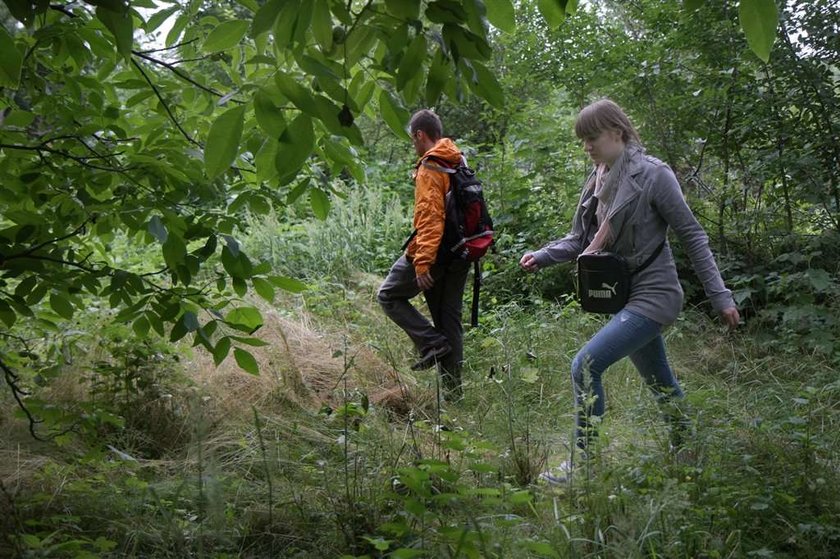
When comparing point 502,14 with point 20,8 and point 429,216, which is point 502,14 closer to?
point 20,8

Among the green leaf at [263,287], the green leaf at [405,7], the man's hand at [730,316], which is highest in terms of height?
the green leaf at [405,7]

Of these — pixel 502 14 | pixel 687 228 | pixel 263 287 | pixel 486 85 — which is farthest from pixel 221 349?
pixel 687 228

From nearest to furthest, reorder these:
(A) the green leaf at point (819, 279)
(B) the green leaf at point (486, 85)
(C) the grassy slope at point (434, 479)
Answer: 1. (B) the green leaf at point (486, 85)
2. (C) the grassy slope at point (434, 479)
3. (A) the green leaf at point (819, 279)

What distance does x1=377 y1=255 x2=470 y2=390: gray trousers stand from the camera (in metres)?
5.64

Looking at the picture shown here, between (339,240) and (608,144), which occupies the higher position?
(339,240)

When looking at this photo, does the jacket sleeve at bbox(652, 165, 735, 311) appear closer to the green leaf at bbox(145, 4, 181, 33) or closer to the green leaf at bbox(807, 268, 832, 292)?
the green leaf at bbox(145, 4, 181, 33)

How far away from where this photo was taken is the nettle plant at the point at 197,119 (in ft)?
5.86

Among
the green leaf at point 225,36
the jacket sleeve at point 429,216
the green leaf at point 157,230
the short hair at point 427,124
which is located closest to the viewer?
the green leaf at point 225,36

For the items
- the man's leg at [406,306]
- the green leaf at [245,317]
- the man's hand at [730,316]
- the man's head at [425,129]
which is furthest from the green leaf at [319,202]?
the man's leg at [406,306]

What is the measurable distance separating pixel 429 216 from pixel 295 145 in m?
3.53

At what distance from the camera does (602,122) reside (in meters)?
3.90

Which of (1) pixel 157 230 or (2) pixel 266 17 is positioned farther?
(1) pixel 157 230

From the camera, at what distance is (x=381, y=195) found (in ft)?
34.2

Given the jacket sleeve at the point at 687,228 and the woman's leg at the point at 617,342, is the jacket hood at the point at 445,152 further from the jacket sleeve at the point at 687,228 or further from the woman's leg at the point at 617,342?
the woman's leg at the point at 617,342
